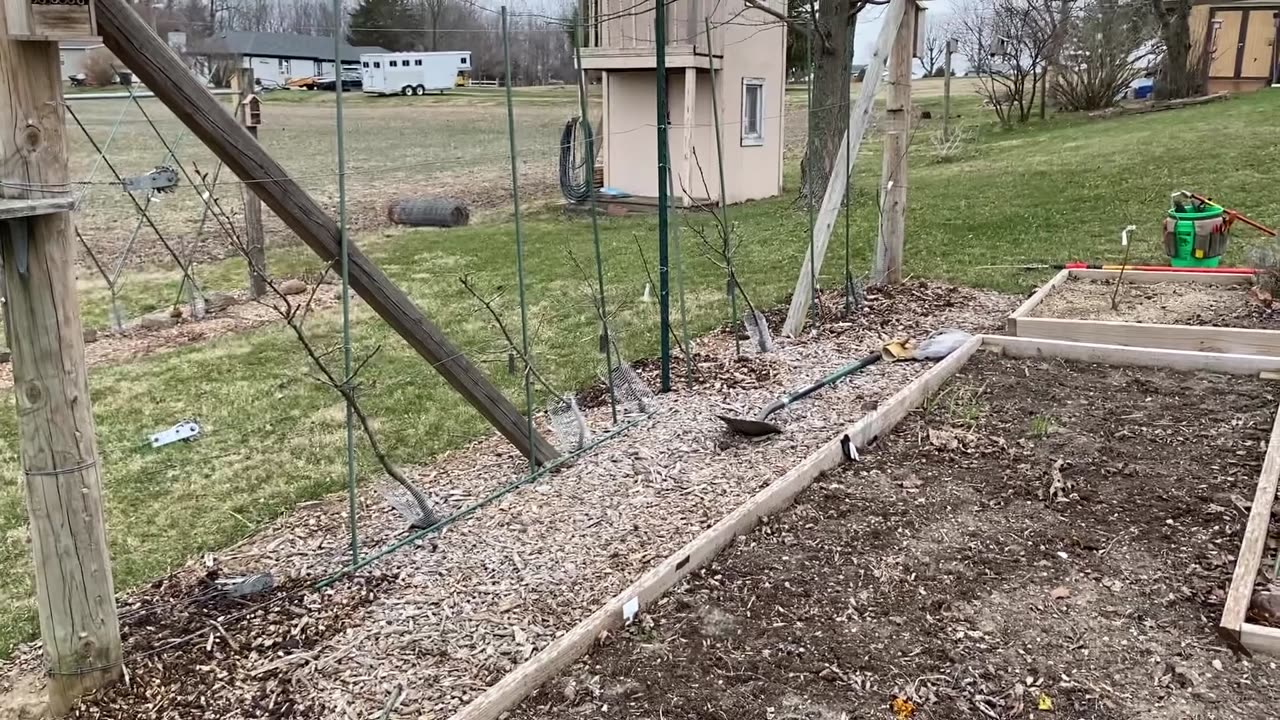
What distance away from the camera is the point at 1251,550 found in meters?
3.47

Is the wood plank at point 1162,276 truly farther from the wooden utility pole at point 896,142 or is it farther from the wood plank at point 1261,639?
the wood plank at point 1261,639

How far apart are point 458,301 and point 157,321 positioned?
252 centimetres

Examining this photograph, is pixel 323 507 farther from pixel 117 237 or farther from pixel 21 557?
pixel 117 237

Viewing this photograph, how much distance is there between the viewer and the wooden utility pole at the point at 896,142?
25.4 ft

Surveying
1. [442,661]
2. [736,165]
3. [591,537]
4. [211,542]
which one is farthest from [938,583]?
[736,165]

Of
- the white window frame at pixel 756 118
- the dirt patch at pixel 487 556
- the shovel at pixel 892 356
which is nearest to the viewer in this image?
the dirt patch at pixel 487 556

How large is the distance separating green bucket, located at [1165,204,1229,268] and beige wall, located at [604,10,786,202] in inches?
319

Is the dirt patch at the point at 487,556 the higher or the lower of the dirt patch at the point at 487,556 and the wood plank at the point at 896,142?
the lower

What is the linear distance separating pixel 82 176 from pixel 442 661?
6.77 meters

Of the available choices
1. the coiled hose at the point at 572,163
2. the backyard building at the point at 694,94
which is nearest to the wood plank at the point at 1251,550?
the coiled hose at the point at 572,163

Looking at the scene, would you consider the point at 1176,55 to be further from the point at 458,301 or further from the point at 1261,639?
the point at 1261,639

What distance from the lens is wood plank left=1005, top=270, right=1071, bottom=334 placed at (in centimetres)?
644

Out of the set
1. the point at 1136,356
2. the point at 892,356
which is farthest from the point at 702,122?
the point at 1136,356

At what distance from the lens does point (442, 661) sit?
3.09 metres
